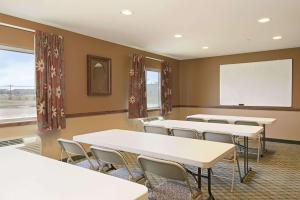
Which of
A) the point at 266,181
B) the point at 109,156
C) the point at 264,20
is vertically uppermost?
the point at 264,20

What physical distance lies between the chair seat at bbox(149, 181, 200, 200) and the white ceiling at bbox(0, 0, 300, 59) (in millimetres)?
2072

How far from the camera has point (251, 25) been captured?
12.1 feet

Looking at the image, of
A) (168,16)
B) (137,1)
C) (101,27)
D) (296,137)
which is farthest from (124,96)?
(296,137)

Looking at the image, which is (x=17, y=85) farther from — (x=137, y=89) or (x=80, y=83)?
(x=137, y=89)

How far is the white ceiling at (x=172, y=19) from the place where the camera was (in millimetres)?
2828

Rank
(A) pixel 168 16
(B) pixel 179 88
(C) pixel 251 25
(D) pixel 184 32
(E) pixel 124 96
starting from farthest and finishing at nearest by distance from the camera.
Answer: (B) pixel 179 88, (E) pixel 124 96, (D) pixel 184 32, (C) pixel 251 25, (A) pixel 168 16

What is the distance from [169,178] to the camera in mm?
1771

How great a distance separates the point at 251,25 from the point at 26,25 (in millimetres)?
3479

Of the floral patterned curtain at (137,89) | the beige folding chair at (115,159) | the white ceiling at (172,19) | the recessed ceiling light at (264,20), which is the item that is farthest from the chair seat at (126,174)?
the recessed ceiling light at (264,20)

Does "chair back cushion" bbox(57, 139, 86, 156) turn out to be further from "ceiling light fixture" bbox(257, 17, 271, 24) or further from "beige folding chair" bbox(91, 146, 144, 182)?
"ceiling light fixture" bbox(257, 17, 271, 24)

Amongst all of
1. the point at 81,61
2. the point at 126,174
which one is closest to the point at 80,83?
the point at 81,61

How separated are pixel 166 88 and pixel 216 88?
1525 mm

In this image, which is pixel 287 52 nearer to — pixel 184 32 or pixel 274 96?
pixel 274 96

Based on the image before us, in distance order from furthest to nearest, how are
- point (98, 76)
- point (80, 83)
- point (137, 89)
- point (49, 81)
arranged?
1. point (137, 89)
2. point (98, 76)
3. point (80, 83)
4. point (49, 81)
